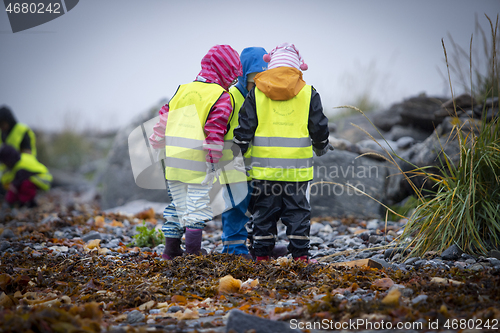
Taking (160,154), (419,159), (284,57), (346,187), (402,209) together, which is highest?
(284,57)

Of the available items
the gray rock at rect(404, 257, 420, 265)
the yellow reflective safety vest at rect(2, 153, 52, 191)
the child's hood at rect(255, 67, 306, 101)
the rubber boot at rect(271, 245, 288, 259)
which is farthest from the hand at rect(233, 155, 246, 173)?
the yellow reflective safety vest at rect(2, 153, 52, 191)

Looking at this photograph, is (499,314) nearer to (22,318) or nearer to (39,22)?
(22,318)

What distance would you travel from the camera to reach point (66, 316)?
1797mm

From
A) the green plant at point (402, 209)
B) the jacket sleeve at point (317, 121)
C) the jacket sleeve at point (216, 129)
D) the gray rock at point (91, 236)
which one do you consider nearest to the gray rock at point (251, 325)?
the jacket sleeve at point (216, 129)

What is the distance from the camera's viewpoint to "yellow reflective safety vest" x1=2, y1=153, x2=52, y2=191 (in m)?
8.80

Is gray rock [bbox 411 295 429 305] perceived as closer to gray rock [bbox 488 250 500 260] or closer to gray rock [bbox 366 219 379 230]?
gray rock [bbox 488 250 500 260]

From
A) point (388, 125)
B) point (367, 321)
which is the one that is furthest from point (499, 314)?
point (388, 125)

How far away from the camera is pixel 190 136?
12.3 ft

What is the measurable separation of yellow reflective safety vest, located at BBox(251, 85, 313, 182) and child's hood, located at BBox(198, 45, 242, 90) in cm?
50

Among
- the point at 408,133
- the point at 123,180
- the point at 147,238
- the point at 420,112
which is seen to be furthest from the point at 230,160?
the point at 420,112

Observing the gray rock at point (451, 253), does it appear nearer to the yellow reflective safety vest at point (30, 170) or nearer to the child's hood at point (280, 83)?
the child's hood at point (280, 83)

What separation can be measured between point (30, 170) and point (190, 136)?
22.5 ft

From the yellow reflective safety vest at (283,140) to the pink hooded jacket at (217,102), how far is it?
0.34m

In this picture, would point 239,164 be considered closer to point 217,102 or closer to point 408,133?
point 217,102
